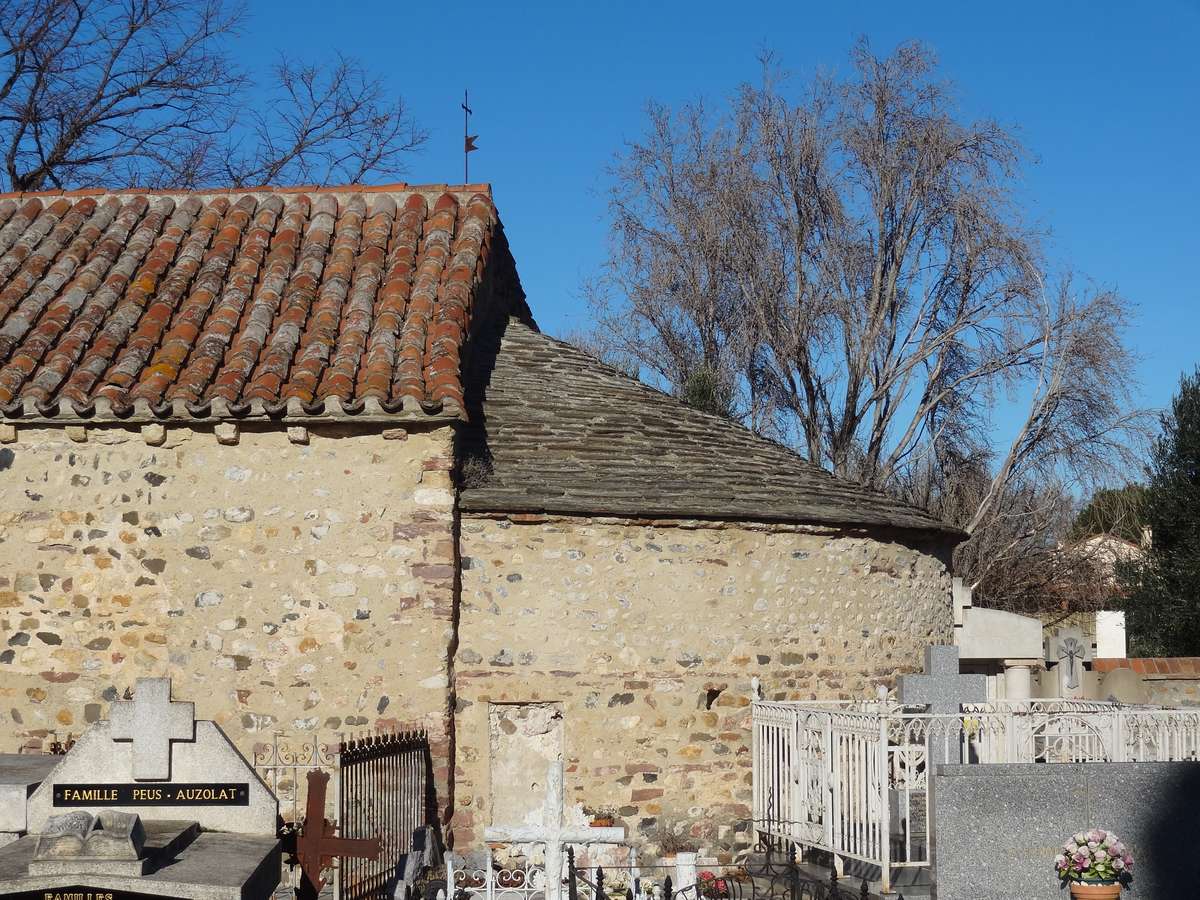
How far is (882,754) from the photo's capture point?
10.4 metres

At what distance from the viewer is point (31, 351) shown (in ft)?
40.4

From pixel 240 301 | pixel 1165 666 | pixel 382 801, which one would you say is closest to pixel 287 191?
pixel 240 301

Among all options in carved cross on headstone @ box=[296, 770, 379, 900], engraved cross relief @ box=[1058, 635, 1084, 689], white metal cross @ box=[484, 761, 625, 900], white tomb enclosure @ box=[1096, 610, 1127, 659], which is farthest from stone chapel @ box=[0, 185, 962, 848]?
white tomb enclosure @ box=[1096, 610, 1127, 659]

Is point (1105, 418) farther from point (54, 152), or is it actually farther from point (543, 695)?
point (54, 152)

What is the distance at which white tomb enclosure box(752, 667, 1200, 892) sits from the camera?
10656mm

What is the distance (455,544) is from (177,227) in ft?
17.3

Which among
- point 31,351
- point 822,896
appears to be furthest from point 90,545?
point 822,896

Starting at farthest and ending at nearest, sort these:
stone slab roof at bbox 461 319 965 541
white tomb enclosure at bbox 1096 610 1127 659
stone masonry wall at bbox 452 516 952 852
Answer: white tomb enclosure at bbox 1096 610 1127 659 < stone slab roof at bbox 461 319 965 541 < stone masonry wall at bbox 452 516 952 852

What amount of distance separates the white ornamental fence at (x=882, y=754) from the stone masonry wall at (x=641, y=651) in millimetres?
476

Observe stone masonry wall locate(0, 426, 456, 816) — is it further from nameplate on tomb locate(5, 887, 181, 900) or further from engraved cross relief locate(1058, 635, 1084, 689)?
engraved cross relief locate(1058, 635, 1084, 689)

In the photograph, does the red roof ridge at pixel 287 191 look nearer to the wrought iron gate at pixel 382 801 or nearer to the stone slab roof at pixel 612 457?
the stone slab roof at pixel 612 457

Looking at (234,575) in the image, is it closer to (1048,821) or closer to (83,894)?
(83,894)

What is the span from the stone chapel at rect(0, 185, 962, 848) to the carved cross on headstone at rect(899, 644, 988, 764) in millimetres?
629

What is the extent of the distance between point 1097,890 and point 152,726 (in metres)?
6.95
